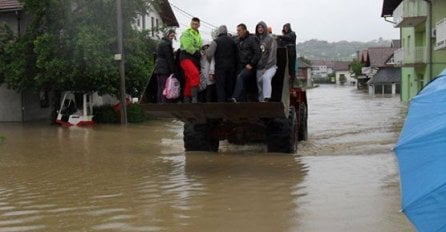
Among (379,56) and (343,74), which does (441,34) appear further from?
(343,74)

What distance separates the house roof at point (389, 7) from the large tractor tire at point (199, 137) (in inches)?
1333

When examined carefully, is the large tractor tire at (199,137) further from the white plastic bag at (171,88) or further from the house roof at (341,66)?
the house roof at (341,66)

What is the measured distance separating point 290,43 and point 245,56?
1893mm

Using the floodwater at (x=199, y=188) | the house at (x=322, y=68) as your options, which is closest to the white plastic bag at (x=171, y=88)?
the floodwater at (x=199, y=188)

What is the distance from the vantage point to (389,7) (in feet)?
147

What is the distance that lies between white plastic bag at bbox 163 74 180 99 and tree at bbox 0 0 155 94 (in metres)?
10.1

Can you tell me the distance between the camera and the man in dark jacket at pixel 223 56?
10352 mm

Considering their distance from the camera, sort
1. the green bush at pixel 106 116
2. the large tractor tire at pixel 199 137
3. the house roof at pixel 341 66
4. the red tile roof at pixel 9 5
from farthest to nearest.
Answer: the house roof at pixel 341 66 → the green bush at pixel 106 116 → the red tile roof at pixel 9 5 → the large tractor tire at pixel 199 137

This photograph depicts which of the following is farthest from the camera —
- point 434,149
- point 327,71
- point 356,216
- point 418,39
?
point 327,71

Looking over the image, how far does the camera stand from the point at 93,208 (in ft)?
23.1

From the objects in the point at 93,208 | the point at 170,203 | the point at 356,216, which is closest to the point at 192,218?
the point at 170,203

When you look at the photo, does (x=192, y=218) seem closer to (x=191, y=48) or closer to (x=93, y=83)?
(x=191, y=48)

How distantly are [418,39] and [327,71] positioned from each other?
133m

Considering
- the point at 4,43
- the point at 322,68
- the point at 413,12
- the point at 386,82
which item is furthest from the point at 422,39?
the point at 322,68
